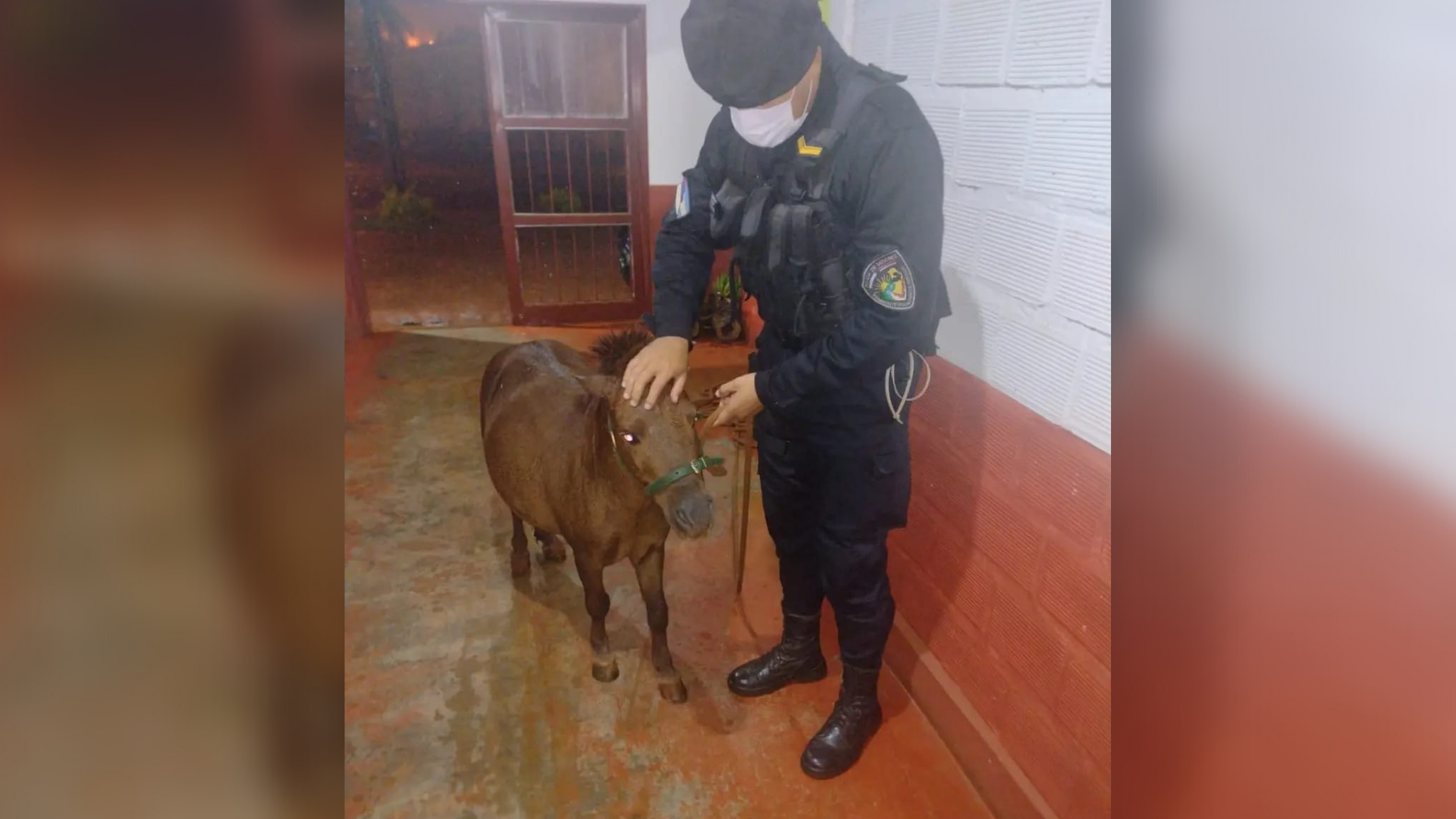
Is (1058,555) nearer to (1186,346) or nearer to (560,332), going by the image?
(1186,346)

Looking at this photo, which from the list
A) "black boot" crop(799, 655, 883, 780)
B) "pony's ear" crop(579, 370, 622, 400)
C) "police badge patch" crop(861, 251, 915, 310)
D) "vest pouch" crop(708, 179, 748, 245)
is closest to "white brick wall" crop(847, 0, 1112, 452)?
"police badge patch" crop(861, 251, 915, 310)

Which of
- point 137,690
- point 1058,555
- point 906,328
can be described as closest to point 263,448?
point 137,690

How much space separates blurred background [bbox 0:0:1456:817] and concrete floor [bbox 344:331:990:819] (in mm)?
1529

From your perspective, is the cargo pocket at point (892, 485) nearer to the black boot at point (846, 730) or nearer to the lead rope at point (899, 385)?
the lead rope at point (899, 385)

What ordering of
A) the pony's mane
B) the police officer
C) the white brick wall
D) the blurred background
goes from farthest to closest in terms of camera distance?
1. the pony's mane
2. the police officer
3. the white brick wall
4. the blurred background

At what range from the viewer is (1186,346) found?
366mm

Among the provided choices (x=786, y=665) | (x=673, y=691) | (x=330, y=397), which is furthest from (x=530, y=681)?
(x=330, y=397)

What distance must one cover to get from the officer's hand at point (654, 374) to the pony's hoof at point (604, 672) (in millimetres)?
916

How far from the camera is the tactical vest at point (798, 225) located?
1.44 meters

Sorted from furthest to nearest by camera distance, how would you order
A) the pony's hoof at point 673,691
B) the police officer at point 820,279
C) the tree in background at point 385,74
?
1. the pony's hoof at point 673,691
2. the police officer at point 820,279
3. the tree in background at point 385,74

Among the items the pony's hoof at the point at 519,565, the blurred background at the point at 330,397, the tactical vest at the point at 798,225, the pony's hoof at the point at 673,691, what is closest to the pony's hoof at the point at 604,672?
the pony's hoof at the point at 673,691

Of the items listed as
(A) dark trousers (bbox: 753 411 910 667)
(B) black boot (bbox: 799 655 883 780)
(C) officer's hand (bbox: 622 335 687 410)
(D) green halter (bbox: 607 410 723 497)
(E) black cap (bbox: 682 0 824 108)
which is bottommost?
(B) black boot (bbox: 799 655 883 780)

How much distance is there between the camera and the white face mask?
144 centimetres

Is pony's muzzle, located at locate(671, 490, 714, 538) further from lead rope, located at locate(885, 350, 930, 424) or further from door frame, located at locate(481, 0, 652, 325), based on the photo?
door frame, located at locate(481, 0, 652, 325)
